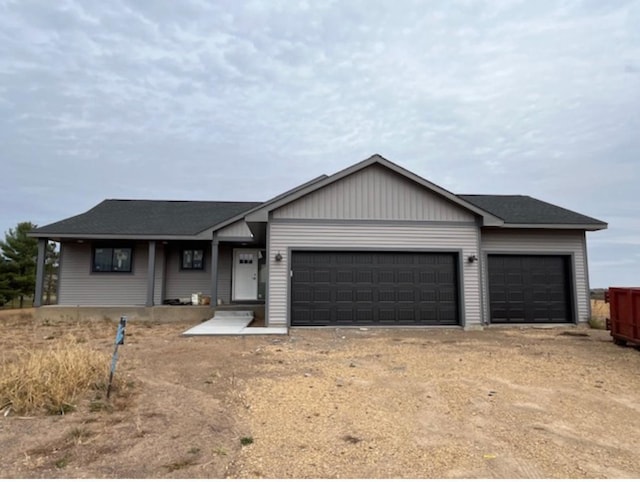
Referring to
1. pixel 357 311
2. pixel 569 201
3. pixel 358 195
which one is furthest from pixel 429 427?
pixel 569 201

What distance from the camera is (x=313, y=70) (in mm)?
16062

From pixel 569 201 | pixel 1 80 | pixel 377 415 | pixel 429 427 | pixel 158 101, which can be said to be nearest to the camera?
pixel 429 427

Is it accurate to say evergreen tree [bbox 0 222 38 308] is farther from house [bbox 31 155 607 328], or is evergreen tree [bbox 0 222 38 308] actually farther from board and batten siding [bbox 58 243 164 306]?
house [bbox 31 155 607 328]

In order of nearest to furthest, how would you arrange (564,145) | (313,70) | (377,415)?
(377,415)
(313,70)
(564,145)

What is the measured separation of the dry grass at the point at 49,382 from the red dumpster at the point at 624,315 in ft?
32.1

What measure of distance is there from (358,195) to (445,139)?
11583 mm

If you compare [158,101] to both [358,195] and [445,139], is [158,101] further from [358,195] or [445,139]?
[445,139]

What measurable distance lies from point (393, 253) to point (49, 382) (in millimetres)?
8862

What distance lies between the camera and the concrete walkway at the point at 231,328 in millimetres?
9778

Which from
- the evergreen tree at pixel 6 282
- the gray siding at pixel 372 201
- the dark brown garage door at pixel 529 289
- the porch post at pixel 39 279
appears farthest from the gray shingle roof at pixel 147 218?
the evergreen tree at pixel 6 282

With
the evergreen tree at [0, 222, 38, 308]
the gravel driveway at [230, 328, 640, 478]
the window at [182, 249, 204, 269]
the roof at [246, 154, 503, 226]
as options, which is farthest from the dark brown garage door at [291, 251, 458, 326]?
the evergreen tree at [0, 222, 38, 308]

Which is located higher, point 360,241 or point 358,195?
point 358,195

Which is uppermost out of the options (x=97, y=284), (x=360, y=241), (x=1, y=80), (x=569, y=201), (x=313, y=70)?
(x=313, y=70)

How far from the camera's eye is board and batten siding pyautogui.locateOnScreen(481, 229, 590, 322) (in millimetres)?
12289
